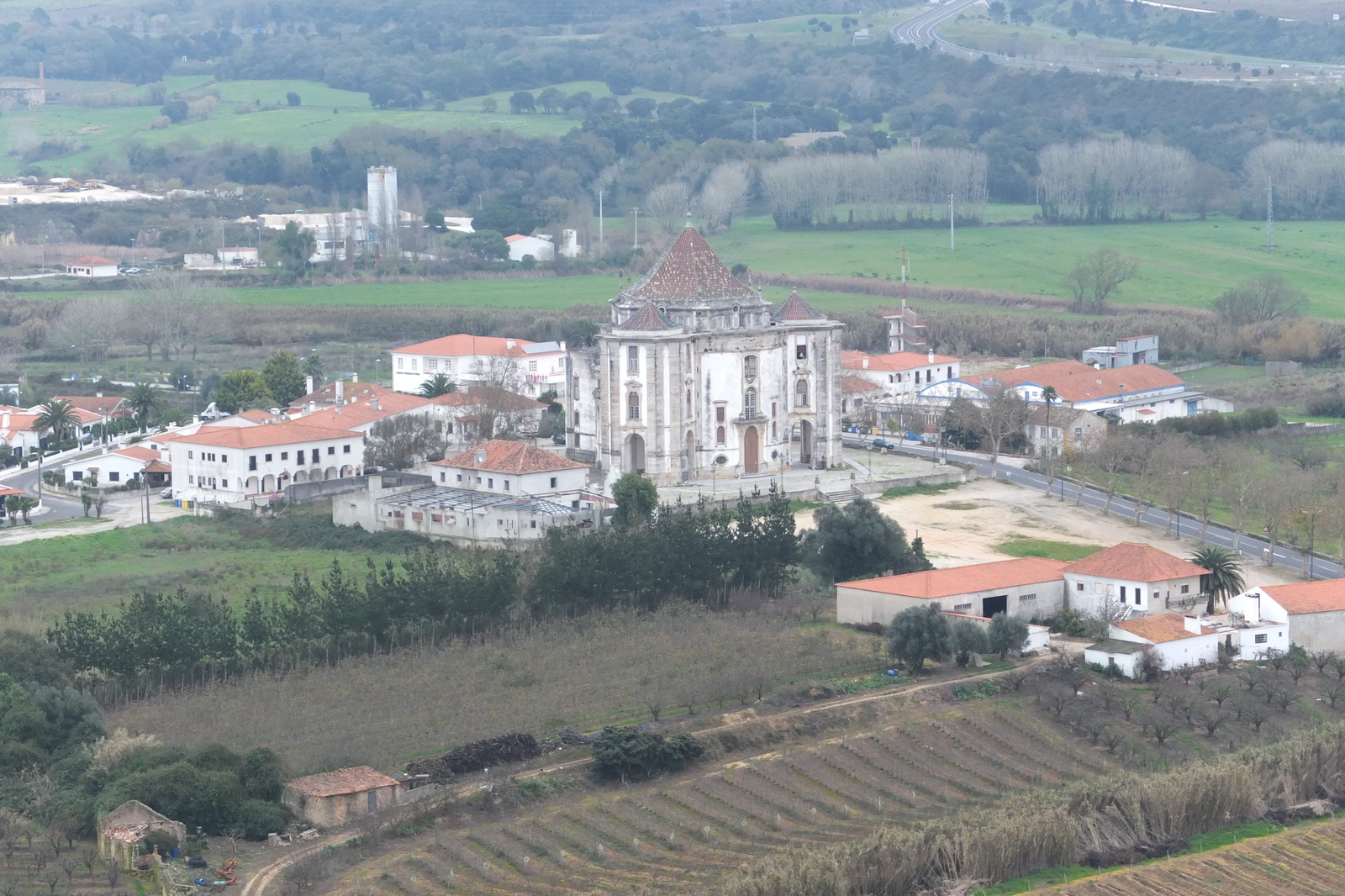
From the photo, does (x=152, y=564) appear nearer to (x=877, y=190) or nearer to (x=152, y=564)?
(x=152, y=564)

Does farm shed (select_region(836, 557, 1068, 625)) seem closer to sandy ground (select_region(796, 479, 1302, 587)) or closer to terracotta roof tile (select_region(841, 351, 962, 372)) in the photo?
sandy ground (select_region(796, 479, 1302, 587))

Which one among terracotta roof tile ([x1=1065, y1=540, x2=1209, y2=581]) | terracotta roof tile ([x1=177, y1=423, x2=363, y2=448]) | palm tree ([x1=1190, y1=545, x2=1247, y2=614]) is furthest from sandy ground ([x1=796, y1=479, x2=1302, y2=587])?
terracotta roof tile ([x1=177, y1=423, x2=363, y2=448])

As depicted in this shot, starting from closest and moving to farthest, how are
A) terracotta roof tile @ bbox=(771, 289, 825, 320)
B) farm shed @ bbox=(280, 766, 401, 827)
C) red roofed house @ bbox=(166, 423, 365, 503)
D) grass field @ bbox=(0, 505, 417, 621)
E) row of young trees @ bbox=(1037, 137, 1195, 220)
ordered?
farm shed @ bbox=(280, 766, 401, 827), grass field @ bbox=(0, 505, 417, 621), red roofed house @ bbox=(166, 423, 365, 503), terracotta roof tile @ bbox=(771, 289, 825, 320), row of young trees @ bbox=(1037, 137, 1195, 220)

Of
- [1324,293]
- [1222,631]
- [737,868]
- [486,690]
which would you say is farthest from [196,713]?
[1324,293]

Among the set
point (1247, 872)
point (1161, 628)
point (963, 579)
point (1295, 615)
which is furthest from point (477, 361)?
point (1247, 872)

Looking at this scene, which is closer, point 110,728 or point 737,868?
point 737,868

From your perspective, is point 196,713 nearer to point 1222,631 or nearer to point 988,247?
point 1222,631
